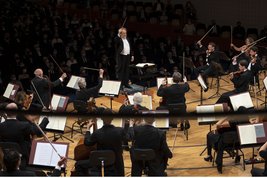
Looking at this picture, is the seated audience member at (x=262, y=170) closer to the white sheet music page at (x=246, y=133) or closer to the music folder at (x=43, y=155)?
the white sheet music page at (x=246, y=133)

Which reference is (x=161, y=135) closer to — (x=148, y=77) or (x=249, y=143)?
(x=249, y=143)

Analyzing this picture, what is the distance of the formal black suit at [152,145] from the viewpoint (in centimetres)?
648

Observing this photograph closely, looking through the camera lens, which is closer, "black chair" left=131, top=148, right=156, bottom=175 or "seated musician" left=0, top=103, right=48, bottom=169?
"black chair" left=131, top=148, right=156, bottom=175

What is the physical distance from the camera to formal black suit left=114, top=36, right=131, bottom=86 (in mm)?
11190

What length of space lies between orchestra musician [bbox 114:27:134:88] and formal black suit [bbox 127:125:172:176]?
15.3ft

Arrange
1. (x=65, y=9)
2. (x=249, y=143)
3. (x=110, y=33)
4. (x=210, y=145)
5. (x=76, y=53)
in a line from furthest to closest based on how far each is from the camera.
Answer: (x=65, y=9) → (x=110, y=33) → (x=76, y=53) → (x=210, y=145) → (x=249, y=143)

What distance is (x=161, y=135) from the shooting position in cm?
647

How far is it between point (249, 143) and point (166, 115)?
6.09m

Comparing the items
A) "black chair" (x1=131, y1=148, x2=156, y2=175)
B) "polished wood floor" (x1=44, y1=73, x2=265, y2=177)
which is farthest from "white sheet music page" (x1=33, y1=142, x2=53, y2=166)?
"polished wood floor" (x1=44, y1=73, x2=265, y2=177)

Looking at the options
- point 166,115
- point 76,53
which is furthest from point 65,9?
point 166,115

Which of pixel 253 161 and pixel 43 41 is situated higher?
pixel 43 41

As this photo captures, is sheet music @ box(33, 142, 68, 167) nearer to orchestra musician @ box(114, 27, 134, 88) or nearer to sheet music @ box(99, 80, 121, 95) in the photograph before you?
sheet music @ box(99, 80, 121, 95)

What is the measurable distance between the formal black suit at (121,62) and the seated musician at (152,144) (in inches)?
184

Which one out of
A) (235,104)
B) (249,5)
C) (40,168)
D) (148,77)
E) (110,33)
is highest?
(249,5)
